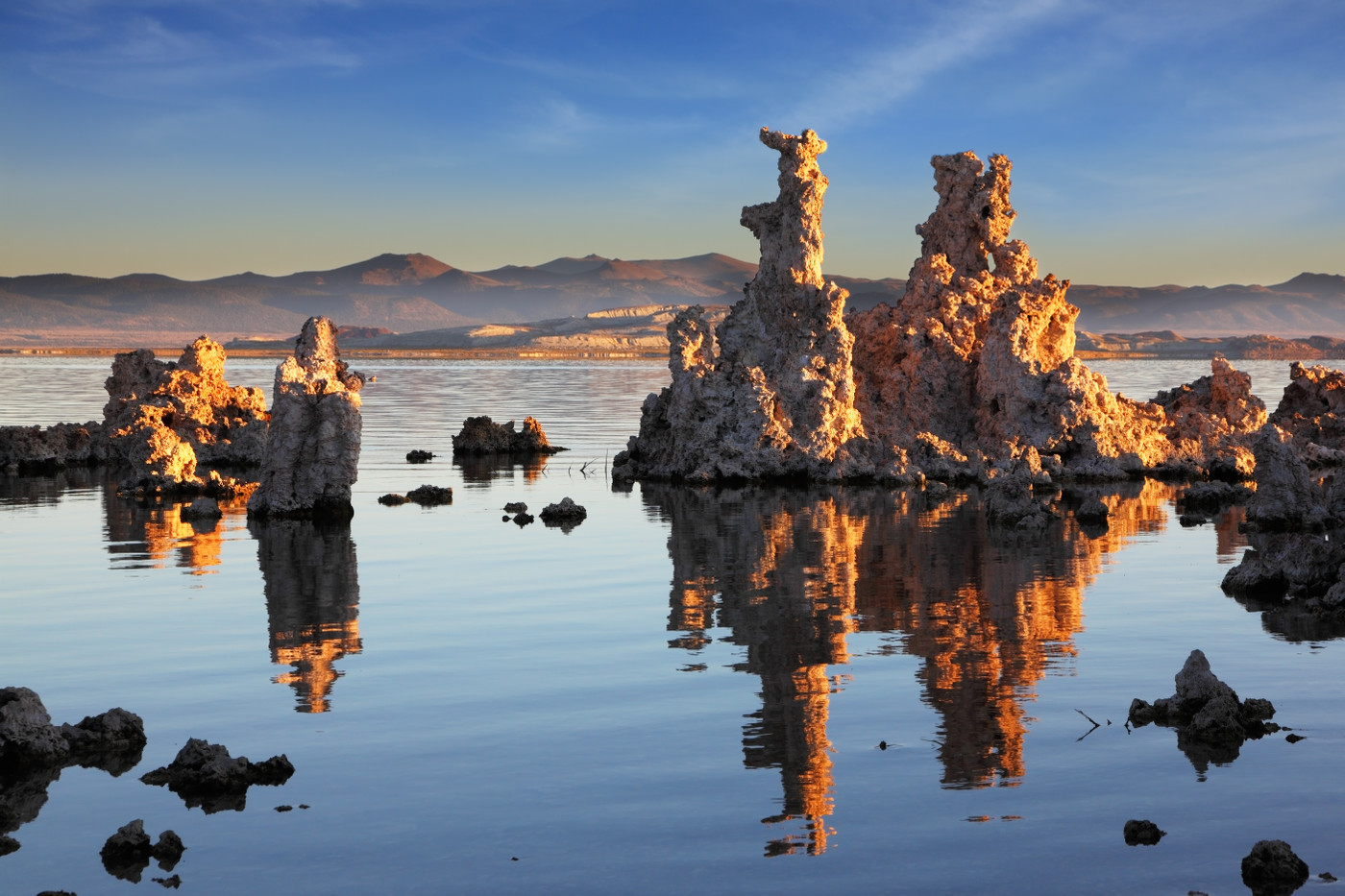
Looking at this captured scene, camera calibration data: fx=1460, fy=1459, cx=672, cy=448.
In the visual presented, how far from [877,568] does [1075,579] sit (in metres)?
3.10

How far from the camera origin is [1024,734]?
532 inches

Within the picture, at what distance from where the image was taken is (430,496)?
1366 inches

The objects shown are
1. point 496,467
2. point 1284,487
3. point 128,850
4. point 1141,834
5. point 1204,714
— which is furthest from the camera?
point 496,467

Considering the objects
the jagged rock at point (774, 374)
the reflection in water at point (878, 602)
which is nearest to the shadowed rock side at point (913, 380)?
the jagged rock at point (774, 374)

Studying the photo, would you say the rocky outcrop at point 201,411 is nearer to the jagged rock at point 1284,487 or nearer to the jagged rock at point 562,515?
the jagged rock at point 562,515

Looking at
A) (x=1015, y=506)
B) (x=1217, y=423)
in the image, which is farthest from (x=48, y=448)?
(x=1217, y=423)

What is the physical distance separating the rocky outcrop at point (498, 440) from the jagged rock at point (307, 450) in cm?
1730

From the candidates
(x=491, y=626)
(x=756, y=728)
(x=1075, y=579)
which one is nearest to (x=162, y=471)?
(x=491, y=626)

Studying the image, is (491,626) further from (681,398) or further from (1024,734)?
(681,398)

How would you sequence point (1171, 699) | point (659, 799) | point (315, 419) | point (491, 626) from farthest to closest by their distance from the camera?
point (315, 419), point (491, 626), point (1171, 699), point (659, 799)

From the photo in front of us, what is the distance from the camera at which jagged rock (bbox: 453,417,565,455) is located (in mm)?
48562

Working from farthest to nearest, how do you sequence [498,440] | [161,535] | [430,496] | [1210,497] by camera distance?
1. [498,440]
2. [430,496]
3. [1210,497]
4. [161,535]

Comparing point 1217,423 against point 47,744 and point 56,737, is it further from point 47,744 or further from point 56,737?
point 47,744

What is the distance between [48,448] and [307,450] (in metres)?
16.6
